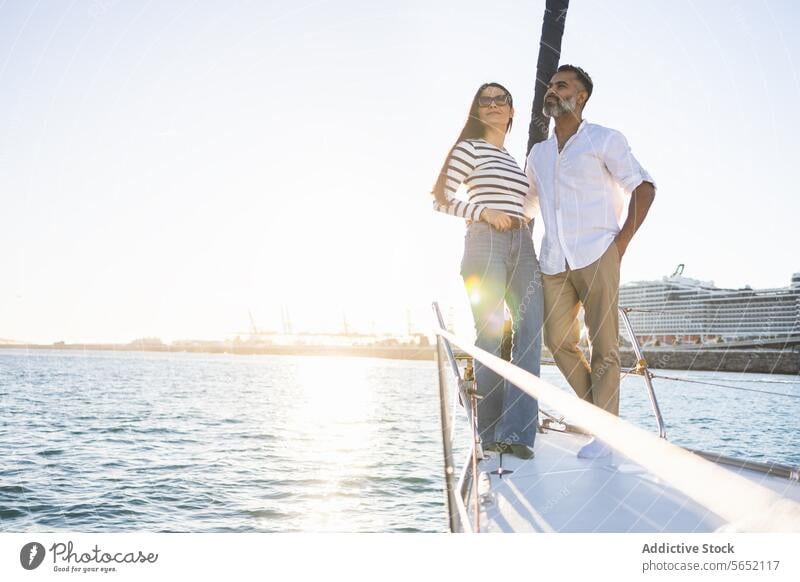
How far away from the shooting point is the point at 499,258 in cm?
185

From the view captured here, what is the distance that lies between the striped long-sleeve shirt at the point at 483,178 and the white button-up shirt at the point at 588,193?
12 centimetres

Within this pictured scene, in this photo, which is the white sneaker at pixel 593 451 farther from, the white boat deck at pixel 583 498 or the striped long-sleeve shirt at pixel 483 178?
the striped long-sleeve shirt at pixel 483 178

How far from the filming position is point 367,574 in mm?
1061

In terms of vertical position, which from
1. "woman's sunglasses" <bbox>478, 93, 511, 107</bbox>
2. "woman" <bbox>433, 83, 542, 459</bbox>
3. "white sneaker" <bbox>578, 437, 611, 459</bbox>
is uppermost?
"woman's sunglasses" <bbox>478, 93, 511, 107</bbox>

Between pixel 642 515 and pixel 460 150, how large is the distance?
42.3 inches

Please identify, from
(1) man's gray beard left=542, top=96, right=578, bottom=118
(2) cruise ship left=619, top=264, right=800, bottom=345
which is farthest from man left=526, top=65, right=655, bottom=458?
(2) cruise ship left=619, top=264, right=800, bottom=345

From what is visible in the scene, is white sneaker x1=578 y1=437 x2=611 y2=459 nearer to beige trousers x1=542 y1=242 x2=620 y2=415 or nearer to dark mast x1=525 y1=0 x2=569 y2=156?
beige trousers x1=542 y1=242 x2=620 y2=415

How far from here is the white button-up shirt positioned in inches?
71.0

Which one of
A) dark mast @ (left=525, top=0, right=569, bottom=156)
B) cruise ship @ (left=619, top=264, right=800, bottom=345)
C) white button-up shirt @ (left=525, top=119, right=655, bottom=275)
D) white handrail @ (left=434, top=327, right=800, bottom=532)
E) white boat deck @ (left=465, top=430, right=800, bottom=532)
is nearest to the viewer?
white handrail @ (left=434, top=327, right=800, bottom=532)

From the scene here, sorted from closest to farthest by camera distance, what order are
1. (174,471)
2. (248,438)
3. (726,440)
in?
1. (174,471)
2. (726,440)
3. (248,438)

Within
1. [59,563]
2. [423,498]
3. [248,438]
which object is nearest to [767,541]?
[59,563]

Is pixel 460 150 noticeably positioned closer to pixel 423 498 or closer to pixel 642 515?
pixel 642 515

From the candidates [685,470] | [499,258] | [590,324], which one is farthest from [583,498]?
[685,470]

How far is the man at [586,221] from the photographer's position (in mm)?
1809
